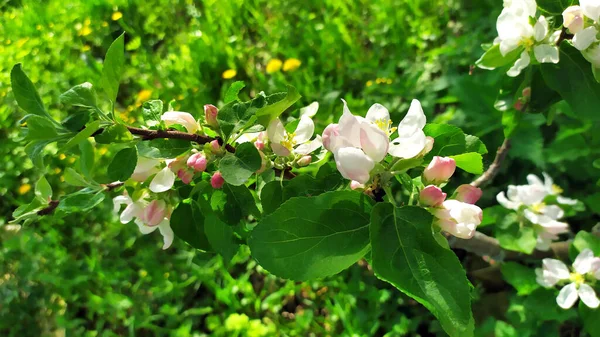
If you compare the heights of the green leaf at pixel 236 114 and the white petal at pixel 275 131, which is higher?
the green leaf at pixel 236 114

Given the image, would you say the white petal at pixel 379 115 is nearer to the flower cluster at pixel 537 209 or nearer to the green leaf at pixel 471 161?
the green leaf at pixel 471 161

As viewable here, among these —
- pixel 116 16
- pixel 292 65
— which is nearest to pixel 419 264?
pixel 292 65

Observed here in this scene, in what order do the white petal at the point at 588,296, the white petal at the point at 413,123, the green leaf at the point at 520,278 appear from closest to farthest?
the white petal at the point at 413,123, the white petal at the point at 588,296, the green leaf at the point at 520,278

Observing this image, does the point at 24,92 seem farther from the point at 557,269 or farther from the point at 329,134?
the point at 557,269

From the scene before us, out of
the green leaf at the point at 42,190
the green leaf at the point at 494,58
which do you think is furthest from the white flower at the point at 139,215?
the green leaf at the point at 494,58

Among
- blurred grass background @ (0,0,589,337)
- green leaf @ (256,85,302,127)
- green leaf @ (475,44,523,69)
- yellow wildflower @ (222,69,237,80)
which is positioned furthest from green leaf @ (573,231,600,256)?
yellow wildflower @ (222,69,237,80)

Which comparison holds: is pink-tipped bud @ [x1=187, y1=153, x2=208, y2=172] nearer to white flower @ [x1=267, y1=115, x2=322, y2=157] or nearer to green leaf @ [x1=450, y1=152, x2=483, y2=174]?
white flower @ [x1=267, y1=115, x2=322, y2=157]

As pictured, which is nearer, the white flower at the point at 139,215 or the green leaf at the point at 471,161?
the green leaf at the point at 471,161
